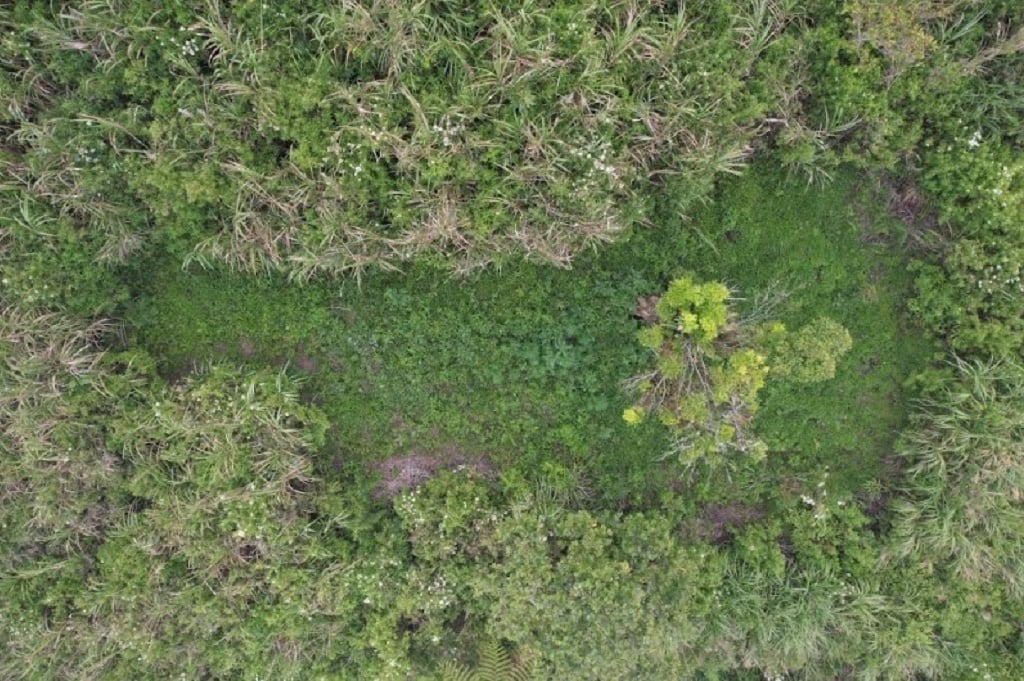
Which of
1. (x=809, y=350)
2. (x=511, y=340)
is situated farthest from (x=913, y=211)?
(x=511, y=340)

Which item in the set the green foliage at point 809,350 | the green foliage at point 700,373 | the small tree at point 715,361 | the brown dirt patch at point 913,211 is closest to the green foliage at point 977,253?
the brown dirt patch at point 913,211

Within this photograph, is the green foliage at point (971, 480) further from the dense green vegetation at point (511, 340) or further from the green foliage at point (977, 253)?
the green foliage at point (977, 253)

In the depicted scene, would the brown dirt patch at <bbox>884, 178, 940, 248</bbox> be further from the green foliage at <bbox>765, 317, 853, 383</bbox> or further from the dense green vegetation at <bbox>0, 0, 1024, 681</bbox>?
the green foliage at <bbox>765, 317, 853, 383</bbox>

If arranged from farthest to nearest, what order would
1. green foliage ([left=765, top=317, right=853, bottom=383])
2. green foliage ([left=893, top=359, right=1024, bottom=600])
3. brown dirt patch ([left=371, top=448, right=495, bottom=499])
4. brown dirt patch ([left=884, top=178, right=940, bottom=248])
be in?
brown dirt patch ([left=371, top=448, right=495, bottom=499]) → brown dirt patch ([left=884, top=178, right=940, bottom=248]) → green foliage ([left=893, top=359, right=1024, bottom=600]) → green foliage ([left=765, top=317, right=853, bottom=383])

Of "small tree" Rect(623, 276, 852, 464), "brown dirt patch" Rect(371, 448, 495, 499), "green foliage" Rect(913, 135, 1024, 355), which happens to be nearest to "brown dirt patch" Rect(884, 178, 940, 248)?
"green foliage" Rect(913, 135, 1024, 355)

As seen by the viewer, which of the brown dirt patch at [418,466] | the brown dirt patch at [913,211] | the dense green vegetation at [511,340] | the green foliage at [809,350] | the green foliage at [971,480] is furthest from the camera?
the brown dirt patch at [418,466]

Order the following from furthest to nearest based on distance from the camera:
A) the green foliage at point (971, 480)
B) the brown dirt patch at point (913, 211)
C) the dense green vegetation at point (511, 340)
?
the brown dirt patch at point (913, 211) < the green foliage at point (971, 480) < the dense green vegetation at point (511, 340)

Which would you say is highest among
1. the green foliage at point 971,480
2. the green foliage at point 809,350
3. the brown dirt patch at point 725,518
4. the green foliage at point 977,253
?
the green foliage at point 977,253
